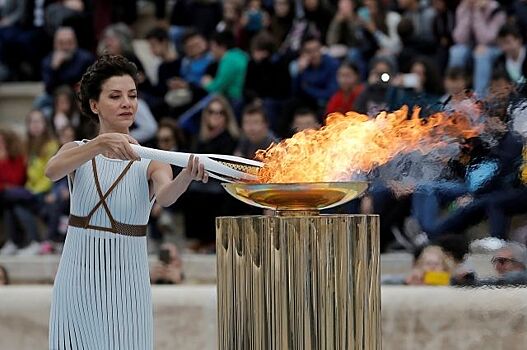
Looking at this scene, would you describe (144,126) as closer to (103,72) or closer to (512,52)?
(512,52)

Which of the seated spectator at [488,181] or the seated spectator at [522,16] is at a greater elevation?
the seated spectator at [522,16]

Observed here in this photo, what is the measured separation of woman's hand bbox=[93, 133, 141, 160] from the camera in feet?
16.1

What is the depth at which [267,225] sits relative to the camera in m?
4.68

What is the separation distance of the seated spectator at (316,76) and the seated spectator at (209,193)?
0.64 meters

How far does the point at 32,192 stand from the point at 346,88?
8.62ft

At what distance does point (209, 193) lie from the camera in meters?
9.97

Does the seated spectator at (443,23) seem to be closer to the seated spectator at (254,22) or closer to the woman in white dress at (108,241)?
the seated spectator at (254,22)

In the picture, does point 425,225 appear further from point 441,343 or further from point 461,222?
point 441,343

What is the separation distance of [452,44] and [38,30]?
3.95 meters

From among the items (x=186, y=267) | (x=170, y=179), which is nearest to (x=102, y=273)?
(x=170, y=179)

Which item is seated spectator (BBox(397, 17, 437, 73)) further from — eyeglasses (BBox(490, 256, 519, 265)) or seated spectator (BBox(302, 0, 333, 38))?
eyeglasses (BBox(490, 256, 519, 265))

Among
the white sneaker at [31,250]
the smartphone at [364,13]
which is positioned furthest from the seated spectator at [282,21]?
the white sneaker at [31,250]

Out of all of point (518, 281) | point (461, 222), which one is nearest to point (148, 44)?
point (461, 222)

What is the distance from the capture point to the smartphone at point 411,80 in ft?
30.5
